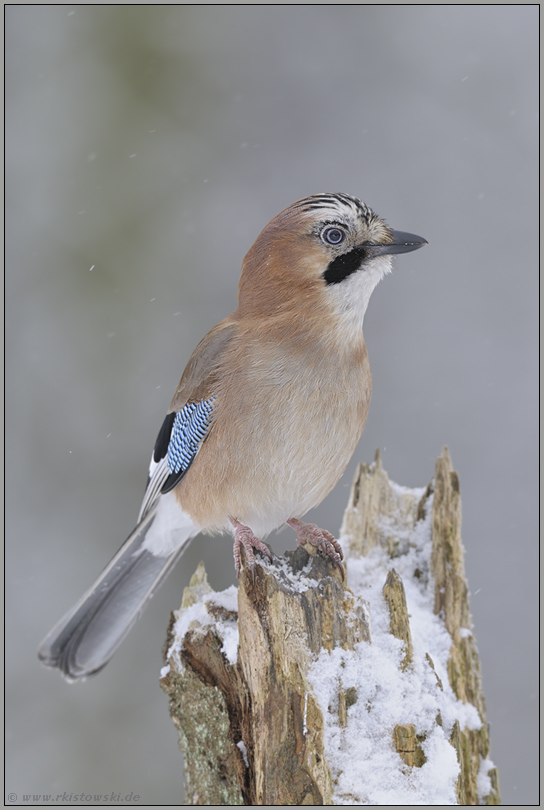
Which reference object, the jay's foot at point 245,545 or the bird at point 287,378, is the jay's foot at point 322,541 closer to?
the bird at point 287,378

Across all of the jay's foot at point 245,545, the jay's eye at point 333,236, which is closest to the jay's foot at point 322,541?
the jay's foot at point 245,545

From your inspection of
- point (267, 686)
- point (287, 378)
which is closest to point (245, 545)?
point (267, 686)

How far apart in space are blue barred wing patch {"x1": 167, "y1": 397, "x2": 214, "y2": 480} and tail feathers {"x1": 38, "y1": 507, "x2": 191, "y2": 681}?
0.48m

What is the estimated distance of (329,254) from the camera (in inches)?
113

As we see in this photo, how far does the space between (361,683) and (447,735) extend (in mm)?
408

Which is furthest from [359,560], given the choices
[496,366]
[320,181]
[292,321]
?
[320,181]

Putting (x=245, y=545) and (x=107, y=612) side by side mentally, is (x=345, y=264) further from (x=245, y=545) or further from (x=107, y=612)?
(x=107, y=612)

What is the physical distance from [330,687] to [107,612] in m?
1.65

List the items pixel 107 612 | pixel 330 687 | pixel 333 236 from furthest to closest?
pixel 107 612 → pixel 333 236 → pixel 330 687

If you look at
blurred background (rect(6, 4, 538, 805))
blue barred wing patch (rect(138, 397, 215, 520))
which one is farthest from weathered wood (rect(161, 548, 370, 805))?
blurred background (rect(6, 4, 538, 805))

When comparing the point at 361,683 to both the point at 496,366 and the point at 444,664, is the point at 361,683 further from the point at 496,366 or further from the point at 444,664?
the point at 496,366

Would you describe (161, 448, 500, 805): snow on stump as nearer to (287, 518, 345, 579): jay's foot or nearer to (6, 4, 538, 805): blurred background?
(287, 518, 345, 579): jay's foot

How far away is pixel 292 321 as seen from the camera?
294cm

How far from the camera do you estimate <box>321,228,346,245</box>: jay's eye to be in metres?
2.85
